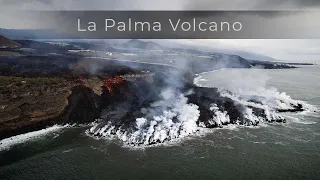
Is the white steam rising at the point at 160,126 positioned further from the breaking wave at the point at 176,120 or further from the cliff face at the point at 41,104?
the cliff face at the point at 41,104

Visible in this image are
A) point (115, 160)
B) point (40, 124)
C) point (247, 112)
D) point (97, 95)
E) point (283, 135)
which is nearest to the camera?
point (115, 160)

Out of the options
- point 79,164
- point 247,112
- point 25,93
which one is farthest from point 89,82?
point 247,112

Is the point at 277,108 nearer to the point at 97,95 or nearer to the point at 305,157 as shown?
the point at 305,157

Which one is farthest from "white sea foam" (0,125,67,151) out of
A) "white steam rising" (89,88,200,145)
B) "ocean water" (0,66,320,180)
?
"white steam rising" (89,88,200,145)

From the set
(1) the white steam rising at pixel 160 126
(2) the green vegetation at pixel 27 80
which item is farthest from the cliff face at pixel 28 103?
(1) the white steam rising at pixel 160 126

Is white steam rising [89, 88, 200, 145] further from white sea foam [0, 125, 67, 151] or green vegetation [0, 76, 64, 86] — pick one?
green vegetation [0, 76, 64, 86]
